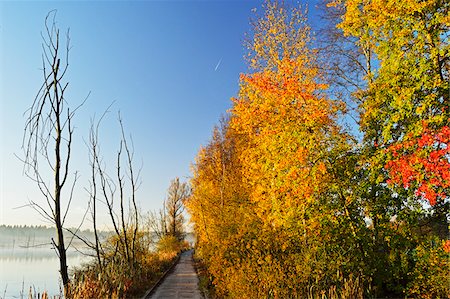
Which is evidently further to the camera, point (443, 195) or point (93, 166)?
point (93, 166)

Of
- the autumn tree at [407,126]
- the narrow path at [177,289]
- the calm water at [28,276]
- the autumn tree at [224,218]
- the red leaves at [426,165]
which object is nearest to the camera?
the red leaves at [426,165]

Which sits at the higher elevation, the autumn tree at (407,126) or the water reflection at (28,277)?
the autumn tree at (407,126)

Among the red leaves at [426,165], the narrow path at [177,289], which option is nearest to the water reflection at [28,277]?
the narrow path at [177,289]

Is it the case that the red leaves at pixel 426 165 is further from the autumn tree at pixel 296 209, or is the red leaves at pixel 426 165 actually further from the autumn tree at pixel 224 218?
the autumn tree at pixel 224 218

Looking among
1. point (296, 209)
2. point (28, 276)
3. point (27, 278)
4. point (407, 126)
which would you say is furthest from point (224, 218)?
point (28, 276)

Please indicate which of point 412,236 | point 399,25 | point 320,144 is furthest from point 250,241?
point 399,25

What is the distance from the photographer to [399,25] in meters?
8.20

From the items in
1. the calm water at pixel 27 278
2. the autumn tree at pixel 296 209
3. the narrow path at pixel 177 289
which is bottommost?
the calm water at pixel 27 278

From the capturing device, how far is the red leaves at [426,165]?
263 inches

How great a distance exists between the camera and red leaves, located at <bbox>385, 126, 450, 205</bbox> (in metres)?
6.67

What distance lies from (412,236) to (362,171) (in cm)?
195

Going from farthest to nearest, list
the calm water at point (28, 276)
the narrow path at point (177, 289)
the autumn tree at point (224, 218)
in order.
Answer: the calm water at point (28, 276), the narrow path at point (177, 289), the autumn tree at point (224, 218)

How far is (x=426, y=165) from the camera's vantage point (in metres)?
6.80

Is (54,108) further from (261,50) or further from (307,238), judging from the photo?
(261,50)
